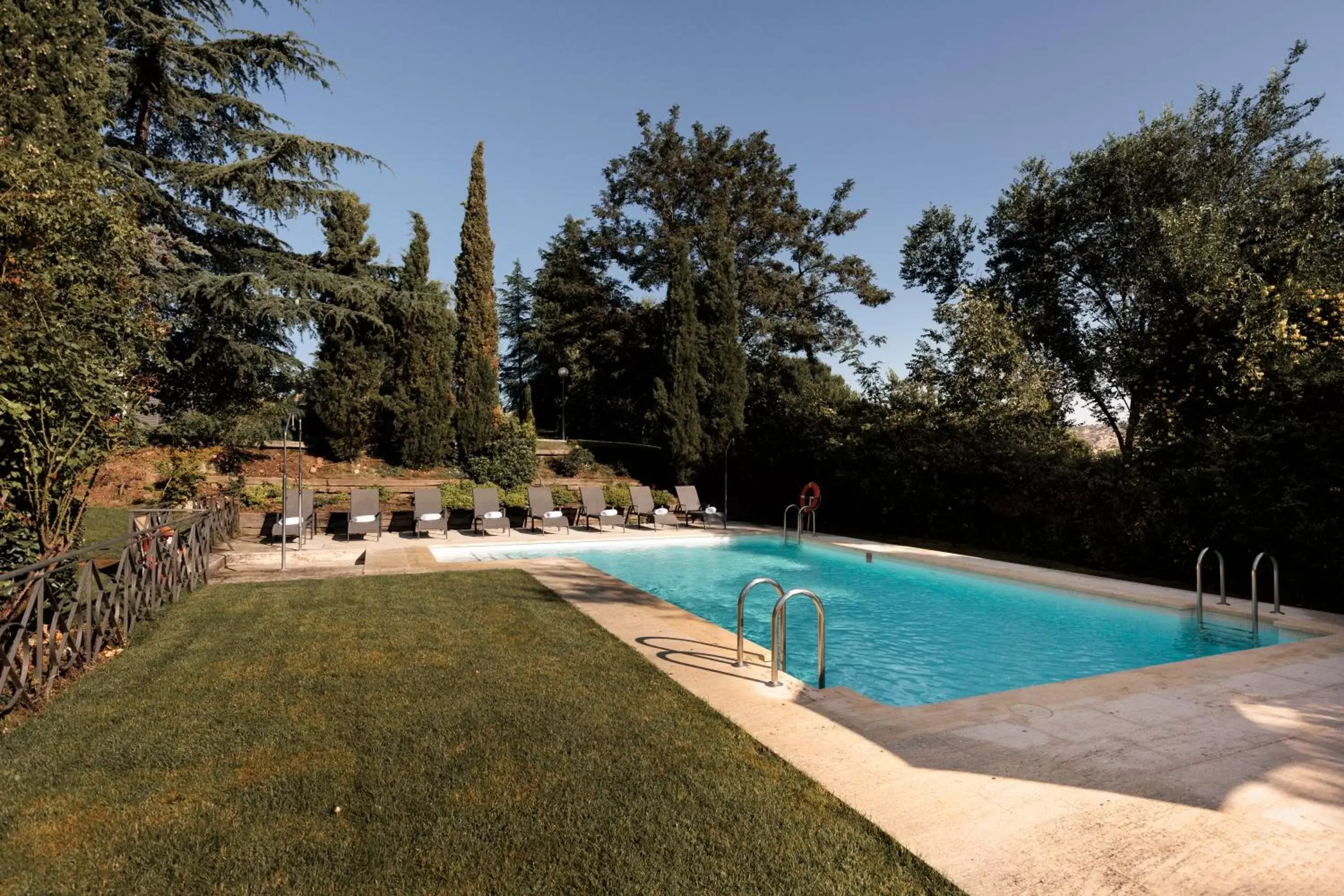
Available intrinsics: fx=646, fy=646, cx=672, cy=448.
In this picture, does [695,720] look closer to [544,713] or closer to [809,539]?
[544,713]

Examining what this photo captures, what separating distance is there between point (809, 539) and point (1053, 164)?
600 inches

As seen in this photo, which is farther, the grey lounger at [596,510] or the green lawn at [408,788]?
the grey lounger at [596,510]

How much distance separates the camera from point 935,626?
8.27m

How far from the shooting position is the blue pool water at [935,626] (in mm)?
6500

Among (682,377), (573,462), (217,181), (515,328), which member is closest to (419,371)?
(573,462)

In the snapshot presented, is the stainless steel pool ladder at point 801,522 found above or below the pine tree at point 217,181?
below

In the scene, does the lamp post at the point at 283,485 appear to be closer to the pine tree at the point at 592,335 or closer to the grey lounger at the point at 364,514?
the grey lounger at the point at 364,514

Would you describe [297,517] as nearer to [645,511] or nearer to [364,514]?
[364,514]

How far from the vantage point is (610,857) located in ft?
8.27

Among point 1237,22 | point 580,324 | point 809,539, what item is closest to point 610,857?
point 809,539

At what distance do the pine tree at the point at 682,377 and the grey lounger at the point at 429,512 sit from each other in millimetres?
7977

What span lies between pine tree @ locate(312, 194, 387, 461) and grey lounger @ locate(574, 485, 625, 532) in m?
6.35

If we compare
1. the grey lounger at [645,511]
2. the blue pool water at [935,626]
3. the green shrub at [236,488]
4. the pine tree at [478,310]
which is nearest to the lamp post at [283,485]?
the green shrub at [236,488]

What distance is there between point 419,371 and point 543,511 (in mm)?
5957
